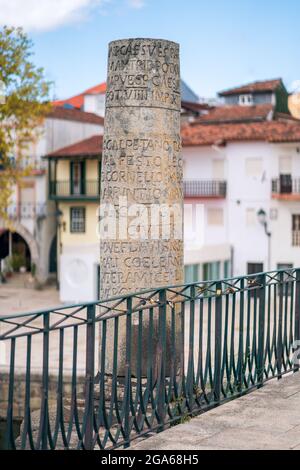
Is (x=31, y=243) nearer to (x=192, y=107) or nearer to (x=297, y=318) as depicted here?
(x=192, y=107)

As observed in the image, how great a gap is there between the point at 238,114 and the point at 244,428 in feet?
138

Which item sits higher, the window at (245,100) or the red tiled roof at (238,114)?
the window at (245,100)

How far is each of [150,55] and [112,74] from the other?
41 cm

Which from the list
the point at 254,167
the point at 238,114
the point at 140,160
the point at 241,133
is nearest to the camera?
the point at 140,160

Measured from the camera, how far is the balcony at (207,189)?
41.4 m

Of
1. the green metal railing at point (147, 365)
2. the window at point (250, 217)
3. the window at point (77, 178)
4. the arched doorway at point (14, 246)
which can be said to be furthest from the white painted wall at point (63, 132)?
the green metal railing at point (147, 365)

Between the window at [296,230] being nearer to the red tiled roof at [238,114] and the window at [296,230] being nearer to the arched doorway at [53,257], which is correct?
the red tiled roof at [238,114]

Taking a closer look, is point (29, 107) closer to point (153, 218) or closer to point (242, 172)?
point (242, 172)

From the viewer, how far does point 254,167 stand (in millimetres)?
40969

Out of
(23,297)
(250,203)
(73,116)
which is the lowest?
(23,297)

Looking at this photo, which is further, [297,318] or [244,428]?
[297,318]

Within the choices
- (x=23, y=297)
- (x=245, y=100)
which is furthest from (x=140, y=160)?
(x=245, y=100)

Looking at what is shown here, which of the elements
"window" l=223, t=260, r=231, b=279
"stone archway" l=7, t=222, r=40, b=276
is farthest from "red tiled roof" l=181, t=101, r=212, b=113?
"window" l=223, t=260, r=231, b=279

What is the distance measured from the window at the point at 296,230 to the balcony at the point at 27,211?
1272cm
